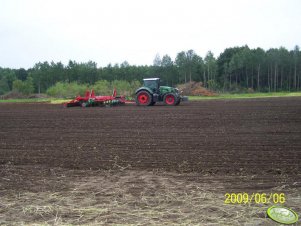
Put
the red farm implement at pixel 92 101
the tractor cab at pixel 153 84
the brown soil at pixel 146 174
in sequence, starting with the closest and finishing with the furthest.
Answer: the brown soil at pixel 146 174 < the tractor cab at pixel 153 84 < the red farm implement at pixel 92 101

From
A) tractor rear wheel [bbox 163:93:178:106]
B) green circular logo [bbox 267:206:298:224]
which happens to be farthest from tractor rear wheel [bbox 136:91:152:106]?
green circular logo [bbox 267:206:298:224]

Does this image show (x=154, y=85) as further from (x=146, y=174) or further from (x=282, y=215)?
(x=282, y=215)

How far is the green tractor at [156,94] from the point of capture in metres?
23.2

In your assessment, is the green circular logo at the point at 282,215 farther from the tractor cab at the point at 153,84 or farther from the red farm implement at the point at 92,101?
the red farm implement at the point at 92,101

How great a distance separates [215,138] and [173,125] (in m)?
3.10

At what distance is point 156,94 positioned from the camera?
2352 centimetres

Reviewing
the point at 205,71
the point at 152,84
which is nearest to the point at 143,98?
the point at 152,84

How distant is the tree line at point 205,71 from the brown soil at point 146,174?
59228 mm

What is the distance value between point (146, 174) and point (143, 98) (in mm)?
17707

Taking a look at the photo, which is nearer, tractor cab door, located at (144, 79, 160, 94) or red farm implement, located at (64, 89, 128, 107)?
tractor cab door, located at (144, 79, 160, 94)
